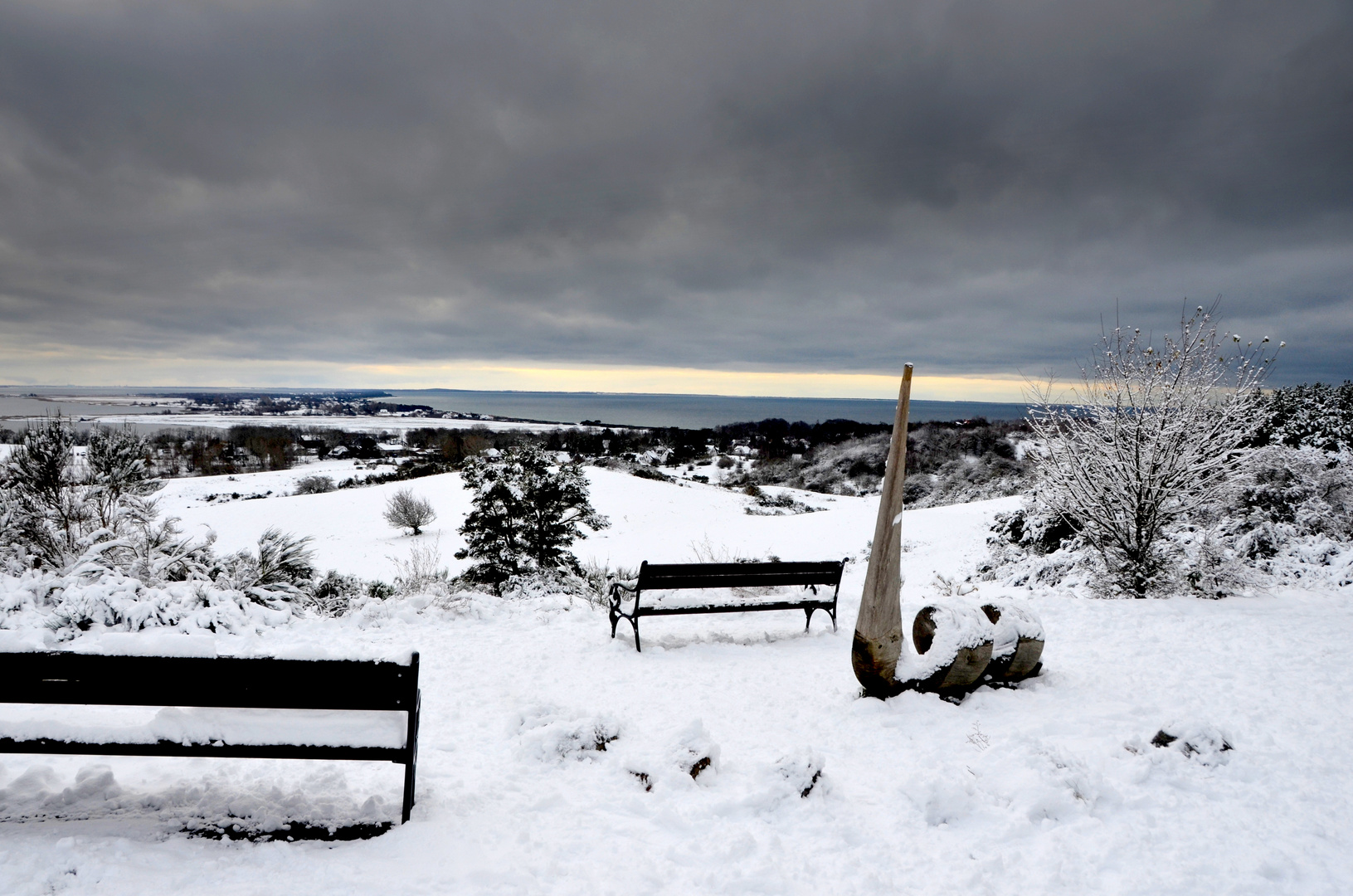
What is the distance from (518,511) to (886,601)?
10.7 meters

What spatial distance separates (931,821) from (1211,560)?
915cm

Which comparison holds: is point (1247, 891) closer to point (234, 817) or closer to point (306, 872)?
point (306, 872)

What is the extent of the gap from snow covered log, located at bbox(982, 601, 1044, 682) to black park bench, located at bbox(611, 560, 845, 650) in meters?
2.10

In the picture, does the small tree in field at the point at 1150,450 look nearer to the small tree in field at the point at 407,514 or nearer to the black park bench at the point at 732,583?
the black park bench at the point at 732,583

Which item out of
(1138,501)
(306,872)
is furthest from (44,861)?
(1138,501)

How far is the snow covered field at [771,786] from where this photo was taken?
286cm

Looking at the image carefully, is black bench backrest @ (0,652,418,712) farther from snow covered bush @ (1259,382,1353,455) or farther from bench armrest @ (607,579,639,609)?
snow covered bush @ (1259,382,1353,455)

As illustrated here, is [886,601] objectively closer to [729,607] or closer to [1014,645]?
[1014,645]

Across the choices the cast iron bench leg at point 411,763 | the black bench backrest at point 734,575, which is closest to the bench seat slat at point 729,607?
the black bench backrest at point 734,575

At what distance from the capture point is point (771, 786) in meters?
Result: 3.62

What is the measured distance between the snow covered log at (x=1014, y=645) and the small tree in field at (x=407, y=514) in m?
27.1

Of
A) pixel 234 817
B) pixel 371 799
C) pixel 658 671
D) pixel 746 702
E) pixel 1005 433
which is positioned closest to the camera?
pixel 234 817

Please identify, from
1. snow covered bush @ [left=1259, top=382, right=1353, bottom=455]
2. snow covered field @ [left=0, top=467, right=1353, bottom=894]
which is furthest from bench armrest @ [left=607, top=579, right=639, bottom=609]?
snow covered bush @ [left=1259, top=382, right=1353, bottom=455]

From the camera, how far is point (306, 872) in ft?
8.87
